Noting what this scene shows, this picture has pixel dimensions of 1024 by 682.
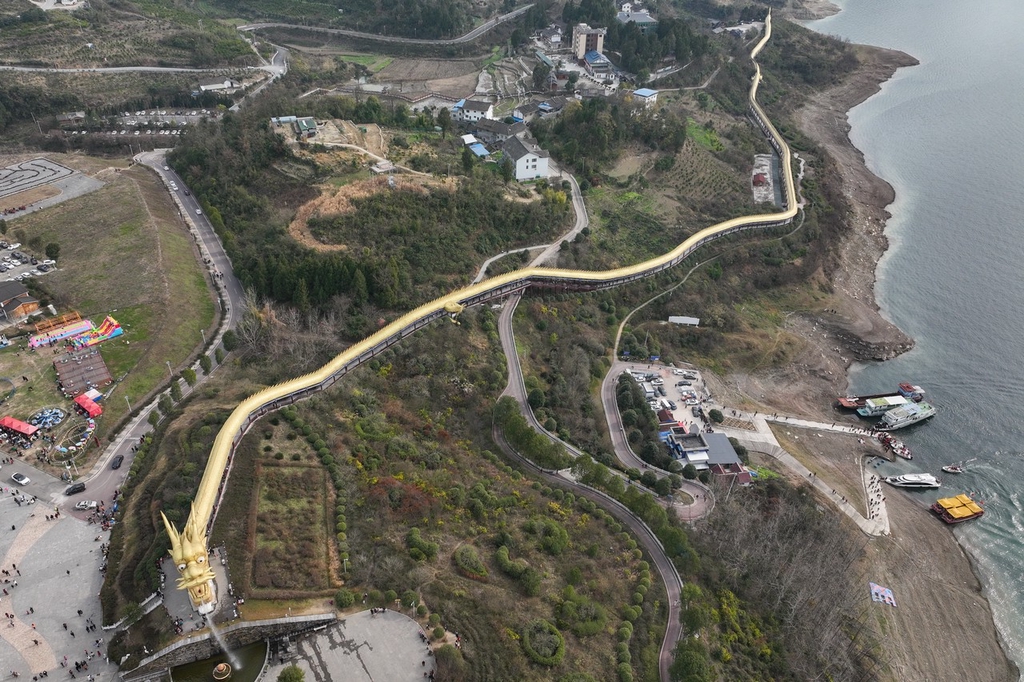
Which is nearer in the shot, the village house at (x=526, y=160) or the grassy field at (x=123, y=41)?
the village house at (x=526, y=160)

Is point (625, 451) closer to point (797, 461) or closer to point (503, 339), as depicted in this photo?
point (503, 339)

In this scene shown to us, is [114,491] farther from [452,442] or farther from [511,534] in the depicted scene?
[511,534]

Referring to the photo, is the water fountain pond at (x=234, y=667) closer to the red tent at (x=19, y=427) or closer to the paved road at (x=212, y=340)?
the paved road at (x=212, y=340)

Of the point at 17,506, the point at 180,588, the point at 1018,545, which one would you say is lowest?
the point at 1018,545

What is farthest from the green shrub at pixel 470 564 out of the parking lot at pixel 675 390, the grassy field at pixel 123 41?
the grassy field at pixel 123 41

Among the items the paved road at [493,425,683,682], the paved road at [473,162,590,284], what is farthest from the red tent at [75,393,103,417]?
the paved road at [473,162,590,284]

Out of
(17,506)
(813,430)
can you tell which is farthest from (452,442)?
(813,430)
